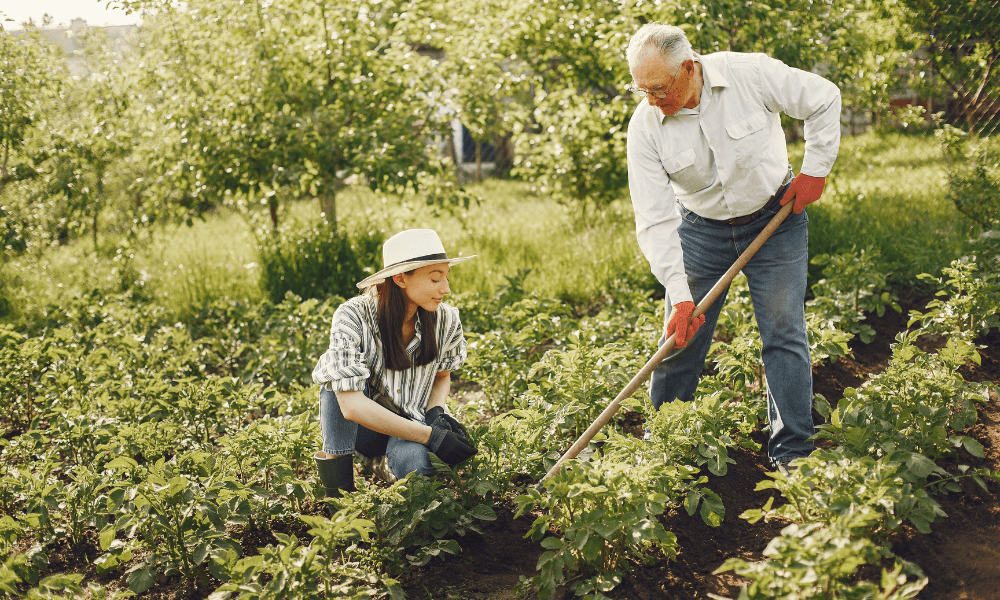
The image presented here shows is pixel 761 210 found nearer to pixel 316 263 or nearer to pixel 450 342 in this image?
pixel 450 342

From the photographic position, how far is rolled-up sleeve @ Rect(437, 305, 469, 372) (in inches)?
122

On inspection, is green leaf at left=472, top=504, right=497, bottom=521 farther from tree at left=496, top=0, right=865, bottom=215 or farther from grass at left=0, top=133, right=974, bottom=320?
tree at left=496, top=0, right=865, bottom=215

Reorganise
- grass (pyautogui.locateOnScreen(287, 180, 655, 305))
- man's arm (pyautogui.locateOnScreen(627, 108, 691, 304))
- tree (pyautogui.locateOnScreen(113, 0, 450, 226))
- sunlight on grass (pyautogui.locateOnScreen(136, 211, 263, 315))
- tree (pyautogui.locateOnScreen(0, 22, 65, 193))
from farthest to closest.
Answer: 1. sunlight on grass (pyautogui.locateOnScreen(136, 211, 263, 315))
2. tree (pyautogui.locateOnScreen(113, 0, 450, 226))
3. tree (pyautogui.locateOnScreen(0, 22, 65, 193))
4. grass (pyautogui.locateOnScreen(287, 180, 655, 305))
5. man's arm (pyautogui.locateOnScreen(627, 108, 691, 304))

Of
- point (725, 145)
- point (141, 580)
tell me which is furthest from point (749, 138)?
point (141, 580)

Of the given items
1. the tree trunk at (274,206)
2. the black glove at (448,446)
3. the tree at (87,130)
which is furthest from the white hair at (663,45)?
the tree at (87,130)

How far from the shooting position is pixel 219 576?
240 cm

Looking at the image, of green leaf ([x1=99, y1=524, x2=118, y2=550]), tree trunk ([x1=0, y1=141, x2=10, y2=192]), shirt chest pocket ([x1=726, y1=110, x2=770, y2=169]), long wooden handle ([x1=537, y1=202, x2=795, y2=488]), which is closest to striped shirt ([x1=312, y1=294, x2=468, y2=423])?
long wooden handle ([x1=537, y1=202, x2=795, y2=488])

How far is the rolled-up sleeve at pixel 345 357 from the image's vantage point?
2.75m

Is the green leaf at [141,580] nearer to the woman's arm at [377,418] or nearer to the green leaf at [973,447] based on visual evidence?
the woman's arm at [377,418]

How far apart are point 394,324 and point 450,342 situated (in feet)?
1.03

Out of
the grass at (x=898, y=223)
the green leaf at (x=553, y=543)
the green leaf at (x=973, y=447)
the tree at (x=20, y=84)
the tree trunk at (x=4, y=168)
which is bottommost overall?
the green leaf at (x=553, y=543)

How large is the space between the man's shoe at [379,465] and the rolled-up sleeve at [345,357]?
14.1 inches

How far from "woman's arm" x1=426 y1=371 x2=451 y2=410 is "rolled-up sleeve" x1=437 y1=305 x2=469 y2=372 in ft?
0.10

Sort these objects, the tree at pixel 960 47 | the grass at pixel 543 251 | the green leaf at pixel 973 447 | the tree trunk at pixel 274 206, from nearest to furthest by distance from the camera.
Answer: the green leaf at pixel 973 447 → the tree at pixel 960 47 → the grass at pixel 543 251 → the tree trunk at pixel 274 206
